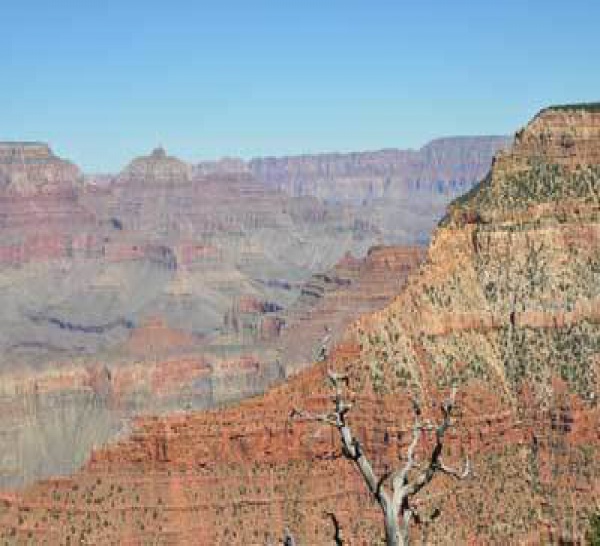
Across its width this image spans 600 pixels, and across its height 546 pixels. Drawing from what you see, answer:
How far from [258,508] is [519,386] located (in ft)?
70.8

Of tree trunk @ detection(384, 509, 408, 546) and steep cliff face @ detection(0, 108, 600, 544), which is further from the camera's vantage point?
steep cliff face @ detection(0, 108, 600, 544)

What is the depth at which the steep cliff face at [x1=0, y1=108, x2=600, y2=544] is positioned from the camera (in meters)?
76.9

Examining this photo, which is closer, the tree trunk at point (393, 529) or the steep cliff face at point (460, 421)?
the tree trunk at point (393, 529)

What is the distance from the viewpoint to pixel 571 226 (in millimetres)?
94312

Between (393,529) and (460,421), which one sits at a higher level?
(393,529)

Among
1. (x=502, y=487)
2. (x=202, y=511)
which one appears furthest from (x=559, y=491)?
(x=202, y=511)

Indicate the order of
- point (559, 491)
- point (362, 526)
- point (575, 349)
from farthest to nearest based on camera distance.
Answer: point (575, 349), point (559, 491), point (362, 526)

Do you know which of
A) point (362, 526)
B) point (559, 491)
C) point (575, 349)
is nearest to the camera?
point (362, 526)

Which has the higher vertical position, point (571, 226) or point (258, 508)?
point (571, 226)

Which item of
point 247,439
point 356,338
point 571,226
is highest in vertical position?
point 571,226

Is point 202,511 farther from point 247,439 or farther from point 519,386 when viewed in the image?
point 519,386

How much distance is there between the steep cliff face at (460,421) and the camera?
76.9m

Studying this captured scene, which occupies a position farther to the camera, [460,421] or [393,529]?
[460,421]

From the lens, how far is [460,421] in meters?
80.4
